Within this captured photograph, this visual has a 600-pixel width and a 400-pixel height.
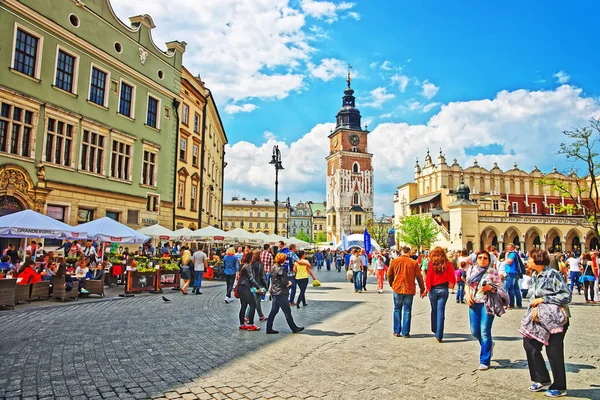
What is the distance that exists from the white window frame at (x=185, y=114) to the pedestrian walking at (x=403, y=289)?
2570 centimetres

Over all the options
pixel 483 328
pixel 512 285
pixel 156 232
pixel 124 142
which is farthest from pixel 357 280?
pixel 124 142

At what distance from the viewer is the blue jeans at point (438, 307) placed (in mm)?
8156

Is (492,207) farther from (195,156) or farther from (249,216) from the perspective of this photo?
(249,216)

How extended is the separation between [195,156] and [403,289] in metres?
27.7

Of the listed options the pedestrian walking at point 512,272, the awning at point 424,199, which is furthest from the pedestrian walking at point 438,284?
the awning at point 424,199

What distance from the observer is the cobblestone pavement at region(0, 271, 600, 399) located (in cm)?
536

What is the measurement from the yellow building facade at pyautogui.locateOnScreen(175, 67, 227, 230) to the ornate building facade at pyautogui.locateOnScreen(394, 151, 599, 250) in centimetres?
3408

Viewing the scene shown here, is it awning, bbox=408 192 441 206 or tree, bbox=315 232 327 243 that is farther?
tree, bbox=315 232 327 243

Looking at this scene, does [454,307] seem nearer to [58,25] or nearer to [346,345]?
[346,345]

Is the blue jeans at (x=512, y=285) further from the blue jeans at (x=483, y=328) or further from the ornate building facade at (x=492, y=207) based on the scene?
the ornate building facade at (x=492, y=207)

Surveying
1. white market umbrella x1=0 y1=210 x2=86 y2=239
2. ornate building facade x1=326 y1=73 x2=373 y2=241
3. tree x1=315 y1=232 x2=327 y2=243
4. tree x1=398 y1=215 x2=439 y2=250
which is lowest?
white market umbrella x1=0 y1=210 x2=86 y2=239

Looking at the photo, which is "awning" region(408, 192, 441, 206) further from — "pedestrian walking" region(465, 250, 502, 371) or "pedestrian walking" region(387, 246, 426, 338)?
"pedestrian walking" region(465, 250, 502, 371)

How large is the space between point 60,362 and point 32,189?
15.6m

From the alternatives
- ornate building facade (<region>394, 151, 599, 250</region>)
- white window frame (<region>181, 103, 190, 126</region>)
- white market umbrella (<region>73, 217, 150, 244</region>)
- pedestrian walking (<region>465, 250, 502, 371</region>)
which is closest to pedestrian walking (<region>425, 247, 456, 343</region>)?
pedestrian walking (<region>465, 250, 502, 371</region>)
